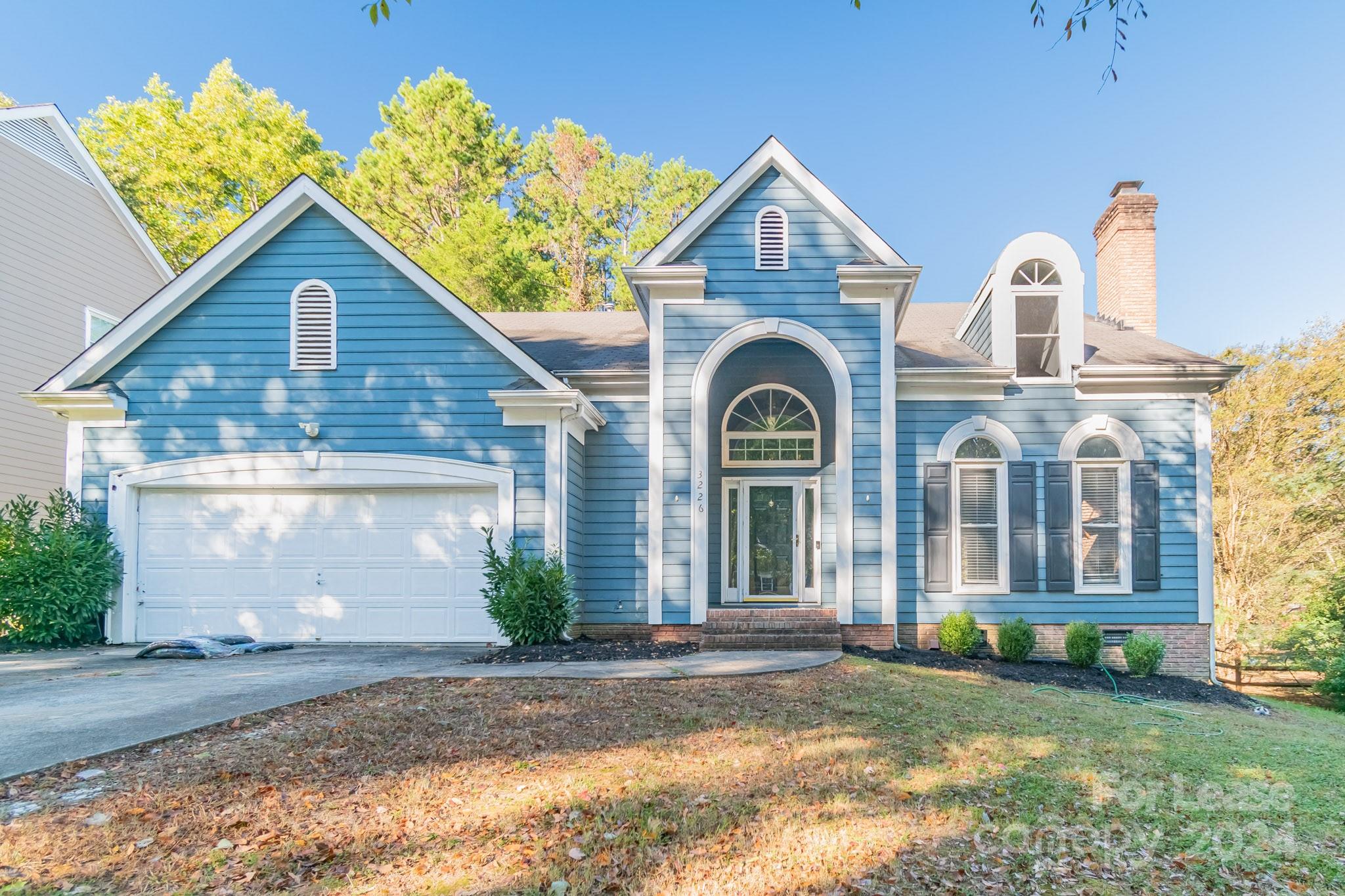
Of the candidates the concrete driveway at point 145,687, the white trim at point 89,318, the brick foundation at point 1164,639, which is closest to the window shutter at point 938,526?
the brick foundation at point 1164,639

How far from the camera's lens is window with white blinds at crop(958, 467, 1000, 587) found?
446 inches

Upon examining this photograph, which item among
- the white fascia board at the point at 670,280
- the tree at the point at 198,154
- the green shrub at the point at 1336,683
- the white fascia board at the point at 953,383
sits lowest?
the green shrub at the point at 1336,683

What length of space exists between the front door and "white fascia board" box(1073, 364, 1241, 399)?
397 centimetres

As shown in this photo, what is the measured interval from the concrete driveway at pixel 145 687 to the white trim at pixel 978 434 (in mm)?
6813

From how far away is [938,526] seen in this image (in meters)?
11.3

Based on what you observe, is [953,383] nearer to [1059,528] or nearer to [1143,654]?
[1059,528]

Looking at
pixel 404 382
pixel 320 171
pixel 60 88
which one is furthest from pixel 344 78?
pixel 404 382

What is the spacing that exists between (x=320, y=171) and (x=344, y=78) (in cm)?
348

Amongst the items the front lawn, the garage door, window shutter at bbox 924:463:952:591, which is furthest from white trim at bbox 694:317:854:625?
the front lawn

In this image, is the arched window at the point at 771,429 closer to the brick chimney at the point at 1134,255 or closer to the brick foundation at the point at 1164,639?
the brick foundation at the point at 1164,639

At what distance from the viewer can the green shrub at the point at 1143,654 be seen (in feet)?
34.6

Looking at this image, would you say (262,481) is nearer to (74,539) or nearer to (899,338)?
(74,539)

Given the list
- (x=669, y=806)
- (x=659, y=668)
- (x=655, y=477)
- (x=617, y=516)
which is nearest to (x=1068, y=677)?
(x=659, y=668)

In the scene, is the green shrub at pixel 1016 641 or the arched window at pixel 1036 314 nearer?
the green shrub at pixel 1016 641
